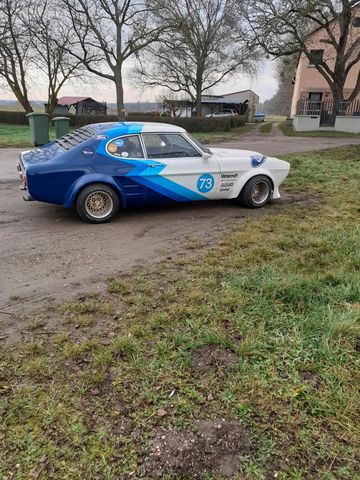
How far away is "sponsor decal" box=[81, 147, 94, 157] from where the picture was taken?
5.33m

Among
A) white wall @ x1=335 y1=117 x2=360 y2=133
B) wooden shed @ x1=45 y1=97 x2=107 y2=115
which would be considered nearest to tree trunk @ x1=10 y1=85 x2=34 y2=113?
wooden shed @ x1=45 y1=97 x2=107 y2=115

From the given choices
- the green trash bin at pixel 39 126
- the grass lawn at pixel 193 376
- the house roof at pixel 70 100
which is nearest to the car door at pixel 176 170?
the grass lawn at pixel 193 376

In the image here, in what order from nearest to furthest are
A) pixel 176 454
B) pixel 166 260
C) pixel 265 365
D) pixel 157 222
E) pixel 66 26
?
pixel 176 454 < pixel 265 365 < pixel 166 260 < pixel 157 222 < pixel 66 26

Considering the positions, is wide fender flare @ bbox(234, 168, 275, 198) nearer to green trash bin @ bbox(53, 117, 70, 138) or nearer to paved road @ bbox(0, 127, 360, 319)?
paved road @ bbox(0, 127, 360, 319)

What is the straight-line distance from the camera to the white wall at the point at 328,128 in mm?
25516

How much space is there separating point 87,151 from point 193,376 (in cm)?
389

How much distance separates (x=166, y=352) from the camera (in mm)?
2730

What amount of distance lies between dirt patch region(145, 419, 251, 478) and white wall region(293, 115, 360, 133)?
2752 cm

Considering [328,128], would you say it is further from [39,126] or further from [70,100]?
[70,100]

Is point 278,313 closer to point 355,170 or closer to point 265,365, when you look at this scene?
point 265,365

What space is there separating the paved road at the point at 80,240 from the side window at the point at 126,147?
1.03 meters

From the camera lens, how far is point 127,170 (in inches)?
216

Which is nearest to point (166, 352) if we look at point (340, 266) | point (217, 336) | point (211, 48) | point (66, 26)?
point (217, 336)

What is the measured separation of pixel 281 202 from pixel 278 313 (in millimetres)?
4251
